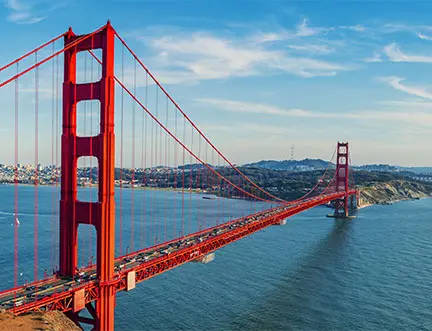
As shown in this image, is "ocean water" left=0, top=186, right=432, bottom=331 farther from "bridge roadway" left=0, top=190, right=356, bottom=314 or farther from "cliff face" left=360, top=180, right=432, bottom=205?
"cliff face" left=360, top=180, right=432, bottom=205

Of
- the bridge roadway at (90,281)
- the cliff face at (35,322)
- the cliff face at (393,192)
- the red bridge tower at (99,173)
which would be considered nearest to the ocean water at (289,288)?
the bridge roadway at (90,281)

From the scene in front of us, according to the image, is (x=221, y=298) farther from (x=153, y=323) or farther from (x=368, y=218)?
(x=368, y=218)

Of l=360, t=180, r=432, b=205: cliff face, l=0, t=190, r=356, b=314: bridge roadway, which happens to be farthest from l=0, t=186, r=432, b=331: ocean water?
l=360, t=180, r=432, b=205: cliff face

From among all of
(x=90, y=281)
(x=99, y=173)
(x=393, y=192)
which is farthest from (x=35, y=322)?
(x=393, y=192)

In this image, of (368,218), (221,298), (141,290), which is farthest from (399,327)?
(368,218)

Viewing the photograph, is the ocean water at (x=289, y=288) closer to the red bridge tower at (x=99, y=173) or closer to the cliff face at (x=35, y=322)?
the red bridge tower at (x=99, y=173)

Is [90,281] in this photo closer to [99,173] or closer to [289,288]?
[99,173]

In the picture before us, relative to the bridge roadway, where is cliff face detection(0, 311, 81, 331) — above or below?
below
